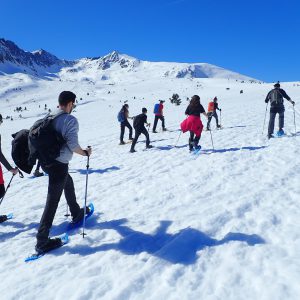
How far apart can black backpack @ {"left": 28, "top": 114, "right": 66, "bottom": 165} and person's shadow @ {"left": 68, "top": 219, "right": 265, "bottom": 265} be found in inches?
60.0

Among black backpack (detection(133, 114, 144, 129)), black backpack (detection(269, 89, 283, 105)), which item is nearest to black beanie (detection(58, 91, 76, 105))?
black backpack (detection(133, 114, 144, 129))

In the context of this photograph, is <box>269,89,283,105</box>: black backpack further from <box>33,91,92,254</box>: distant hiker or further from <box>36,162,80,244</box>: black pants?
<box>36,162,80,244</box>: black pants

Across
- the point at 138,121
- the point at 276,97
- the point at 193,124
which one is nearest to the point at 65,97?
the point at 193,124

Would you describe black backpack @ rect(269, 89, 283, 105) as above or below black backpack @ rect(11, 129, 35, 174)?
above

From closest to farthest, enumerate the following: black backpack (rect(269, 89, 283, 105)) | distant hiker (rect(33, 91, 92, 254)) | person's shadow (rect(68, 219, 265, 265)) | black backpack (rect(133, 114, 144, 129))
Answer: person's shadow (rect(68, 219, 265, 265)) < distant hiker (rect(33, 91, 92, 254)) < black backpack (rect(269, 89, 283, 105)) < black backpack (rect(133, 114, 144, 129))

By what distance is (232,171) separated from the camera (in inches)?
350

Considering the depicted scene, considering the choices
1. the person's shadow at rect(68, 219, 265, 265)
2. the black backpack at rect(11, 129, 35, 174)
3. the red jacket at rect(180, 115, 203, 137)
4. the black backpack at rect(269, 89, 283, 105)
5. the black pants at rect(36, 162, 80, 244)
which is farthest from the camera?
the black backpack at rect(269, 89, 283, 105)

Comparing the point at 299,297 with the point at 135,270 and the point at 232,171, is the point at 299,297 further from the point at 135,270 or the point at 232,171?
the point at 232,171

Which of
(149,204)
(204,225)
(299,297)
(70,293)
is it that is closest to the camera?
(299,297)

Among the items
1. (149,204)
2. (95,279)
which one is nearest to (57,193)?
(95,279)

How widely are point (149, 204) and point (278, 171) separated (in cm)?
357

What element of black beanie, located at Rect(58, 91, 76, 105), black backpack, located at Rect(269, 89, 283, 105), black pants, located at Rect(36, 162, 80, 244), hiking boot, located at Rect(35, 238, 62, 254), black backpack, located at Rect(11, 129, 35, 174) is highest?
black backpack, located at Rect(269, 89, 283, 105)

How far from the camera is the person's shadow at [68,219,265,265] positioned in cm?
479

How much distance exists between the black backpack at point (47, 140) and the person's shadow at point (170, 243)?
152 cm
